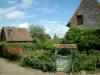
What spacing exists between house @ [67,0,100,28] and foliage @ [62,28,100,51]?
5.34 metres

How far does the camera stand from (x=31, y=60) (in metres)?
21.3

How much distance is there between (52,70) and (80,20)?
13.9 meters

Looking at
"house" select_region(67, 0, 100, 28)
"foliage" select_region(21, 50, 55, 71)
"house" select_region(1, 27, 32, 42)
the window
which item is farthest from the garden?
"house" select_region(1, 27, 32, 42)

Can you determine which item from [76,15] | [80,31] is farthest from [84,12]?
[80,31]

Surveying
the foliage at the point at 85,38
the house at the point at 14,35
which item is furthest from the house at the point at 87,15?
the house at the point at 14,35

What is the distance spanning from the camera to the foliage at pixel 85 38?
936 inches

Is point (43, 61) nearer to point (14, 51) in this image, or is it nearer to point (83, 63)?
point (83, 63)

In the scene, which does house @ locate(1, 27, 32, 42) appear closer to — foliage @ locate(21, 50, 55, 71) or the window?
the window

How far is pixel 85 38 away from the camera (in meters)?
24.4

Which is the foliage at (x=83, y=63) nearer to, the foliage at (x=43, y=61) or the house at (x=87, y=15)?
the foliage at (x=43, y=61)

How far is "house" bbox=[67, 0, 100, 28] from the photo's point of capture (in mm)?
29500

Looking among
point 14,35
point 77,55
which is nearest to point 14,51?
point 77,55

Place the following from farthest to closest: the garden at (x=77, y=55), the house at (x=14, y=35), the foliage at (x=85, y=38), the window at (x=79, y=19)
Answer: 1. the house at (x=14, y=35)
2. the window at (x=79, y=19)
3. the foliage at (x=85, y=38)
4. the garden at (x=77, y=55)

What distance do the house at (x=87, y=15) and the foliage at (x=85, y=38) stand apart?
534 centimetres
